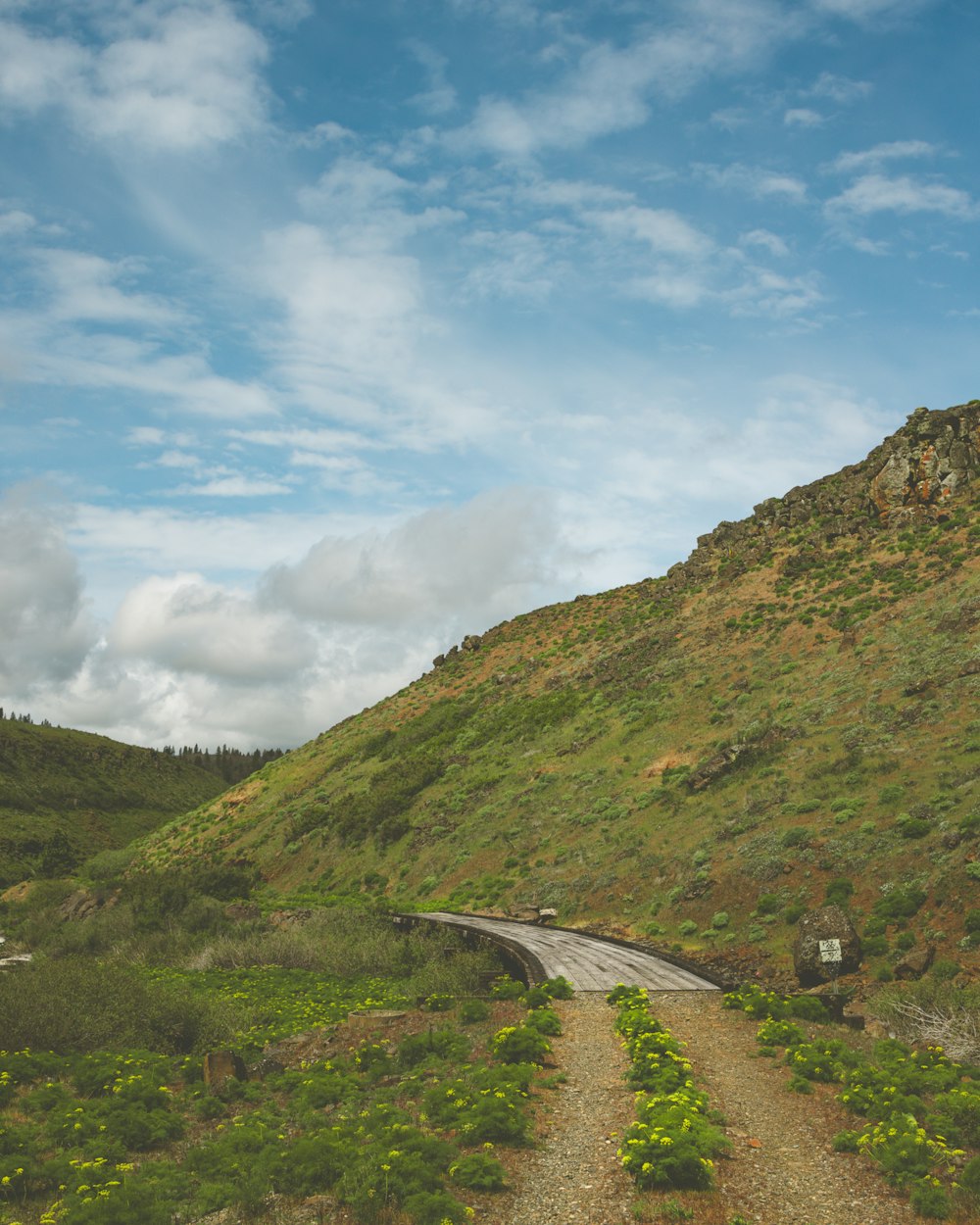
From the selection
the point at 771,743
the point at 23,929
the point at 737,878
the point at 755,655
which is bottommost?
the point at 23,929

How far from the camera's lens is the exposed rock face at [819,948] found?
18.2 m

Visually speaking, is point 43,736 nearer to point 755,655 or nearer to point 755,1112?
point 755,655

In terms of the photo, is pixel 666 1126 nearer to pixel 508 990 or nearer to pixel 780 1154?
pixel 780 1154

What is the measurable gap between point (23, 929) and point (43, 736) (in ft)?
374

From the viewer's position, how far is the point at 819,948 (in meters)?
17.8

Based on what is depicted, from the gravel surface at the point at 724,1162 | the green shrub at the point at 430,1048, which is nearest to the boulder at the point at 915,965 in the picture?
the gravel surface at the point at 724,1162

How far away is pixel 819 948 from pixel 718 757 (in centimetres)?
1902

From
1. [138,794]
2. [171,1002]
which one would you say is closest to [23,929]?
[171,1002]

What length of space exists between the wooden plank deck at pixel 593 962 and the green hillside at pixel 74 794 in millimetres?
59746

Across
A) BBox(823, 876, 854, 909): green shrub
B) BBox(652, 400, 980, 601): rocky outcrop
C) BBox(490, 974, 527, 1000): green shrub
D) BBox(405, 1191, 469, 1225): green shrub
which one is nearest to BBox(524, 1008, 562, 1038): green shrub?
BBox(490, 974, 527, 1000): green shrub

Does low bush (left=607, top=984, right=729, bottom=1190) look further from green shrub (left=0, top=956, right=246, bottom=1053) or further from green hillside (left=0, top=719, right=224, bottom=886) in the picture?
green hillside (left=0, top=719, right=224, bottom=886)

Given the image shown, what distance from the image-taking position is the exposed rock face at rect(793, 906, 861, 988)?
18.2 m

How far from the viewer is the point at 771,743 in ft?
117

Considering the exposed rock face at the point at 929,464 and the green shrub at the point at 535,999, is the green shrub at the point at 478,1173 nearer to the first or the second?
the green shrub at the point at 535,999
